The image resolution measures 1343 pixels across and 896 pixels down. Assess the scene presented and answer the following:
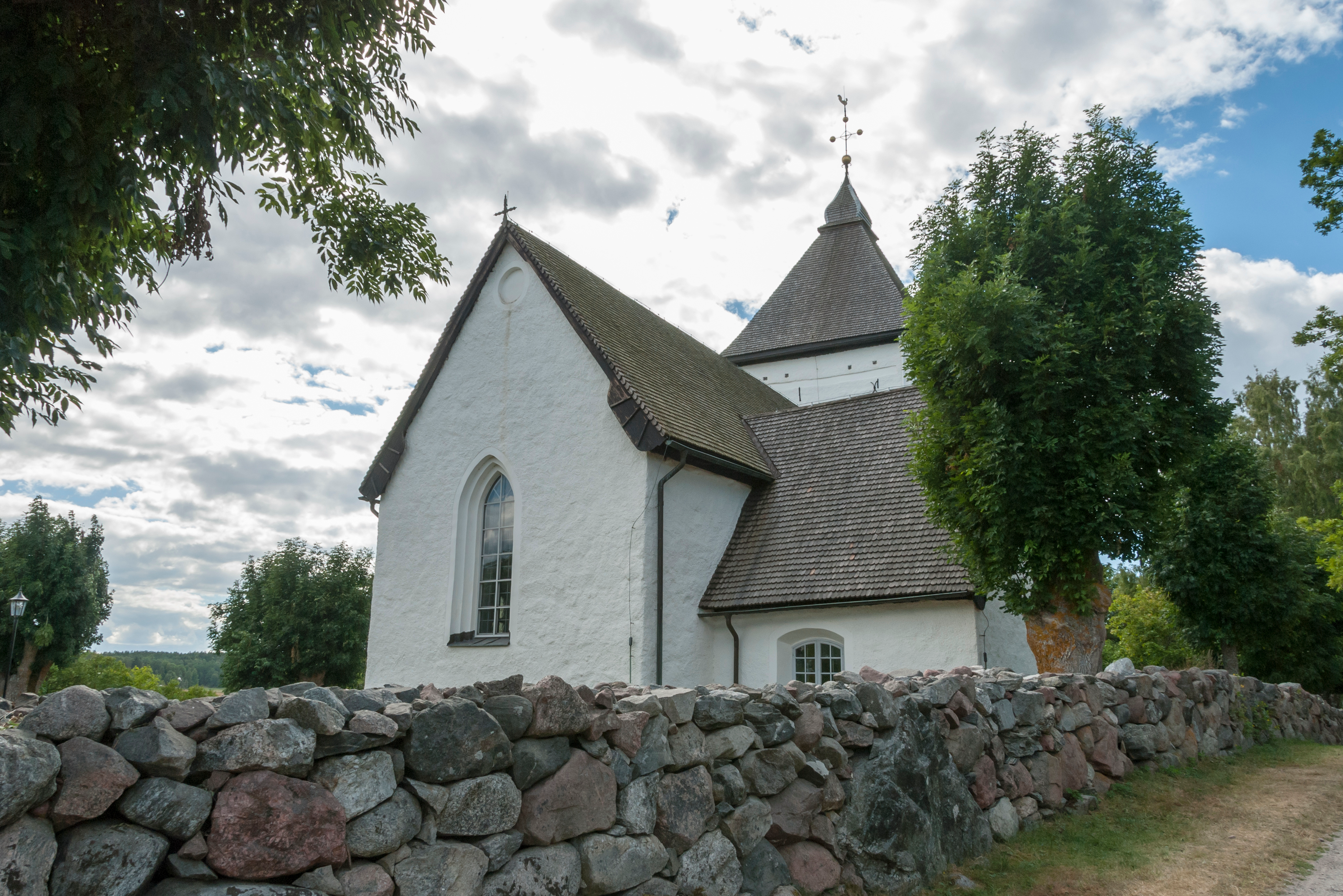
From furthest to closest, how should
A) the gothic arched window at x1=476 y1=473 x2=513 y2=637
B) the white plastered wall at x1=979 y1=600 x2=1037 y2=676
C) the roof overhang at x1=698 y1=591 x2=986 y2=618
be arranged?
the gothic arched window at x1=476 y1=473 x2=513 y2=637
the white plastered wall at x1=979 y1=600 x2=1037 y2=676
the roof overhang at x1=698 y1=591 x2=986 y2=618

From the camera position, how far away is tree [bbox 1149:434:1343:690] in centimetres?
1881

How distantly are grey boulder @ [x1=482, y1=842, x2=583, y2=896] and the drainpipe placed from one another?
8.95 meters

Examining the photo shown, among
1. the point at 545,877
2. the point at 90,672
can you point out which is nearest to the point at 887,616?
the point at 545,877

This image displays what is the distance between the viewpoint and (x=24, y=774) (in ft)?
8.98

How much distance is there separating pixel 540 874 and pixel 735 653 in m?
9.24

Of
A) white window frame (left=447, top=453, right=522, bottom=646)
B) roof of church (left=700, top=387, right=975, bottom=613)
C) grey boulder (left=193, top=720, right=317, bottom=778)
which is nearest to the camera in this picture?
grey boulder (left=193, top=720, right=317, bottom=778)

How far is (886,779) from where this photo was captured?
607 centimetres

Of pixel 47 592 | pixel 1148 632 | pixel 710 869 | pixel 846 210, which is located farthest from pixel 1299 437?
pixel 47 592

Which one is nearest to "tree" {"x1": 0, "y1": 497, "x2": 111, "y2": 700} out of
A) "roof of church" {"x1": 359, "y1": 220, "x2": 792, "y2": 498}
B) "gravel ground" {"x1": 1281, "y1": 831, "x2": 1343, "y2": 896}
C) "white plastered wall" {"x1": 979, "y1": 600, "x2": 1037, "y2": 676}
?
"roof of church" {"x1": 359, "y1": 220, "x2": 792, "y2": 498}

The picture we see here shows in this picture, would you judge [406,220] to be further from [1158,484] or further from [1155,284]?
[1158,484]

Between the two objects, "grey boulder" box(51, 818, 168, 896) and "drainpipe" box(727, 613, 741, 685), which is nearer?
"grey boulder" box(51, 818, 168, 896)

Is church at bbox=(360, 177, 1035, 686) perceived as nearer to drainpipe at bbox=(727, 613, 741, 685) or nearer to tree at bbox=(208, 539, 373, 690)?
drainpipe at bbox=(727, 613, 741, 685)

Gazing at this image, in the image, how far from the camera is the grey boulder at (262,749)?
3.24m

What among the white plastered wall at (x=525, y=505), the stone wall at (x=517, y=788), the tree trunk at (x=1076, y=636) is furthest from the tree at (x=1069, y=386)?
the white plastered wall at (x=525, y=505)
